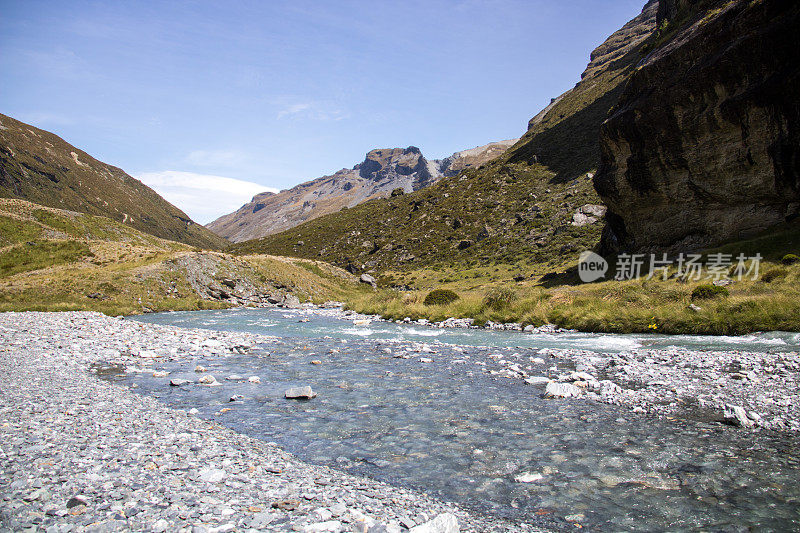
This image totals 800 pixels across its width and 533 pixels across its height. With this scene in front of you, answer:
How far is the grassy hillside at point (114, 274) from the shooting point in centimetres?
3519

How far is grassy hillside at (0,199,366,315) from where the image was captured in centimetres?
3519

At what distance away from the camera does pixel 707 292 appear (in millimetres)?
20688

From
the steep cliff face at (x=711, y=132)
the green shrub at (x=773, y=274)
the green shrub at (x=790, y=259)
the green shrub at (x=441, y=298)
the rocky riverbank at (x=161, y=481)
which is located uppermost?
the steep cliff face at (x=711, y=132)

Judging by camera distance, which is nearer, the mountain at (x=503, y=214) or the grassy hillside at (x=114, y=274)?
the grassy hillside at (x=114, y=274)

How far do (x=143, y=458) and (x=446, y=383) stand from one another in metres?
7.74

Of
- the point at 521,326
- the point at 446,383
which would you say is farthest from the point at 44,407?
the point at 521,326

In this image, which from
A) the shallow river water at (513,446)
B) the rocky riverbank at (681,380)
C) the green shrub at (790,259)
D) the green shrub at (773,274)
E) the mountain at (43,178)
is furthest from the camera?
the mountain at (43,178)

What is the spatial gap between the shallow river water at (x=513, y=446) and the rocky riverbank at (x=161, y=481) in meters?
0.62

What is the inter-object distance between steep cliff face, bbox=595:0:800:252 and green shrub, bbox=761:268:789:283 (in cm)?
1000
